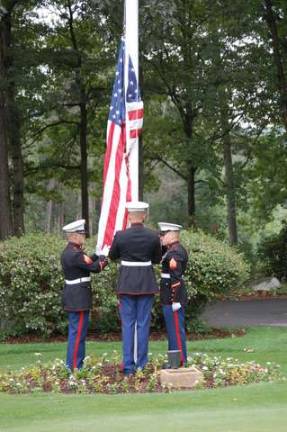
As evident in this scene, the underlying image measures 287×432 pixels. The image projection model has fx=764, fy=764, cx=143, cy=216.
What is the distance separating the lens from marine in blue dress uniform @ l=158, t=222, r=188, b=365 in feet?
30.8

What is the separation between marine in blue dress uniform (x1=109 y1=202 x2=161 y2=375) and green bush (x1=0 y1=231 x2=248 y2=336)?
A: 415 centimetres

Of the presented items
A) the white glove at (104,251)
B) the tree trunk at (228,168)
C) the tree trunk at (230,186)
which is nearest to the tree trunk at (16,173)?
the tree trunk at (228,168)

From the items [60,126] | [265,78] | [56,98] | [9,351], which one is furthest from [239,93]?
[9,351]

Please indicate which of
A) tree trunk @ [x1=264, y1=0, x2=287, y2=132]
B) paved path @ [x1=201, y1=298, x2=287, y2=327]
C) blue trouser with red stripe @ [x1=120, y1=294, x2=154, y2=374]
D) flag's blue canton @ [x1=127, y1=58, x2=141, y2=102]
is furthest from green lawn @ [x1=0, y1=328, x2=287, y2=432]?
tree trunk @ [x1=264, y1=0, x2=287, y2=132]

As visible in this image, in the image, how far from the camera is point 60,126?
3312 centimetres

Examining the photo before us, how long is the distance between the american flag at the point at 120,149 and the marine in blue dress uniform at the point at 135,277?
0.69m

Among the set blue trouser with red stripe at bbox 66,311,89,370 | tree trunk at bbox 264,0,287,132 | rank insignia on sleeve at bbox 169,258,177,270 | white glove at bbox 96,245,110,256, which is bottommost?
blue trouser with red stripe at bbox 66,311,89,370

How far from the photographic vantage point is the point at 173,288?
9.39 metres

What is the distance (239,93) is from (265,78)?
1.42m

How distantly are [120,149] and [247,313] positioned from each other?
911 centimetres

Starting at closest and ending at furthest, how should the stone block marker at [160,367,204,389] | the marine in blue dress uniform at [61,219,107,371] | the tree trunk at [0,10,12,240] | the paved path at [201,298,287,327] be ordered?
the stone block marker at [160,367,204,389] → the marine in blue dress uniform at [61,219,107,371] → the paved path at [201,298,287,327] → the tree trunk at [0,10,12,240]

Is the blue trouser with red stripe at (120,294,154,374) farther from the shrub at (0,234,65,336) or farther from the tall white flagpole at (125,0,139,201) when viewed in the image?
the shrub at (0,234,65,336)

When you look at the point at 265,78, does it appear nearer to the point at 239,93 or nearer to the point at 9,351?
the point at 239,93

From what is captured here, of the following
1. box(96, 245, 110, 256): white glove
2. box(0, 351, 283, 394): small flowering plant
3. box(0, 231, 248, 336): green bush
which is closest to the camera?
box(0, 351, 283, 394): small flowering plant
